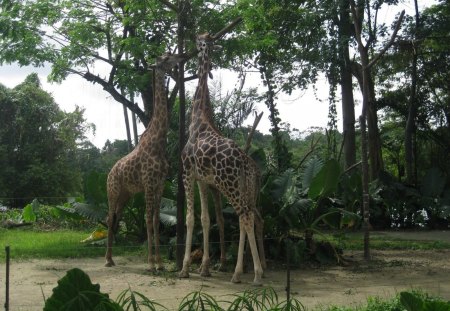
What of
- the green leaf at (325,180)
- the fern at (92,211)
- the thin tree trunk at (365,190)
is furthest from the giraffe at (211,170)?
the fern at (92,211)

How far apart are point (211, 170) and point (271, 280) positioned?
1.68 m

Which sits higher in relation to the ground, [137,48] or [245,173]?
[137,48]

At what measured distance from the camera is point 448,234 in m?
14.9

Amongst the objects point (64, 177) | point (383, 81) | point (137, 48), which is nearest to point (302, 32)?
point (137, 48)

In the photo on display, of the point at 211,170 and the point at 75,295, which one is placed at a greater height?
the point at 211,170

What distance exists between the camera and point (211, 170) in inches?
332

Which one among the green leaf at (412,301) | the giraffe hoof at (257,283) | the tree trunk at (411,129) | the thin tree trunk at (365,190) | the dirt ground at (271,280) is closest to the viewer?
the green leaf at (412,301)

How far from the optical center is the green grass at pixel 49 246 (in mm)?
10688

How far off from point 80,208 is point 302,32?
781 cm

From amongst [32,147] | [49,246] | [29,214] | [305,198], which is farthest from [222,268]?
[32,147]

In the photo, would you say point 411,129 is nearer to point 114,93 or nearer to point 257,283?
point 114,93

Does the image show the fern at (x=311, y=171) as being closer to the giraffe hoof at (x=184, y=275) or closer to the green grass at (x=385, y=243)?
the green grass at (x=385, y=243)

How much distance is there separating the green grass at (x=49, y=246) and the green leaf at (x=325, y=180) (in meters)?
3.39

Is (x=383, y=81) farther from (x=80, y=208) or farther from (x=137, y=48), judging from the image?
(x=80, y=208)
